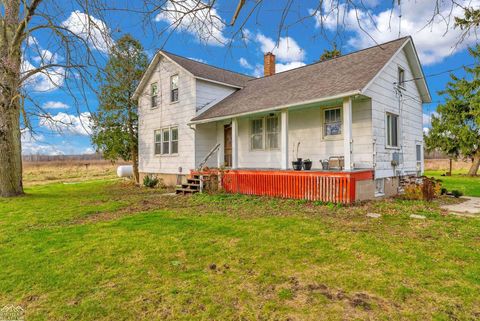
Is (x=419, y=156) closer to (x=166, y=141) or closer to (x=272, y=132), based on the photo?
(x=272, y=132)

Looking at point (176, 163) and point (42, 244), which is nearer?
point (42, 244)

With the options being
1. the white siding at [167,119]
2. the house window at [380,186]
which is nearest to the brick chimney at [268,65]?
the white siding at [167,119]

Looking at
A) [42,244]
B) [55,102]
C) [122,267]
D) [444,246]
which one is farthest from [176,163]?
[444,246]

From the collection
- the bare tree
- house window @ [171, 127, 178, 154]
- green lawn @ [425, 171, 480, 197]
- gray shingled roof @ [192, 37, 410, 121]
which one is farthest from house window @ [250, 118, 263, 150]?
green lawn @ [425, 171, 480, 197]

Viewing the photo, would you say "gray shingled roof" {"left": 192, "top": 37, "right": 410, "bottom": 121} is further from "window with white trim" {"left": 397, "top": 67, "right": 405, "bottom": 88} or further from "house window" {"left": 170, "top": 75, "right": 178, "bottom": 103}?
"house window" {"left": 170, "top": 75, "right": 178, "bottom": 103}

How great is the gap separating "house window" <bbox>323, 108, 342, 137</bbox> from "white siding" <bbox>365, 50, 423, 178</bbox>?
1125mm

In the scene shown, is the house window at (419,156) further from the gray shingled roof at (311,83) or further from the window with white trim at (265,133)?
the window with white trim at (265,133)

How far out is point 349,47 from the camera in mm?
3094

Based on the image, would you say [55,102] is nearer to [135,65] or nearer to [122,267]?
[122,267]

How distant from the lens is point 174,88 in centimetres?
1509

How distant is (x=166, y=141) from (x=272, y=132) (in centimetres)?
631

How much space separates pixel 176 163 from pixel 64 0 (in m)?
10.5

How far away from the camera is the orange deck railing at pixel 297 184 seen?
326 inches

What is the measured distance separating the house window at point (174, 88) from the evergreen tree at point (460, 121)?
20.4 meters
